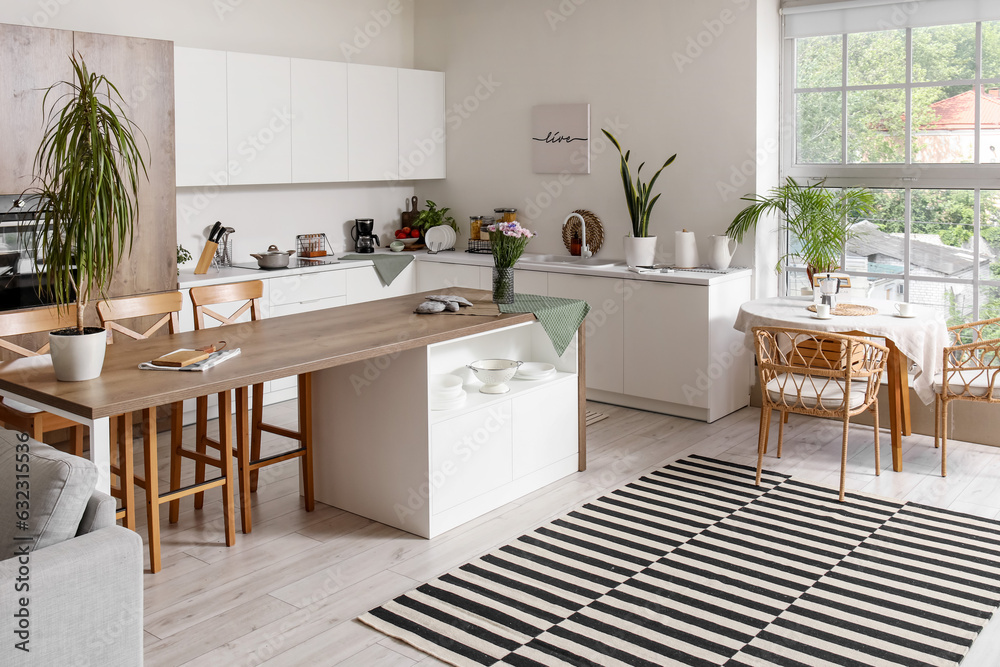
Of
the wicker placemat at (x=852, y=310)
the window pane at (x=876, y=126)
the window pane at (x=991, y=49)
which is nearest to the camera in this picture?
the wicker placemat at (x=852, y=310)

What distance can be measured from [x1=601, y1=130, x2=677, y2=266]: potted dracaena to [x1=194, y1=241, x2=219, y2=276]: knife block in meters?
2.58

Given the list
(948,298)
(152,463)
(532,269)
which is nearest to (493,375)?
(152,463)

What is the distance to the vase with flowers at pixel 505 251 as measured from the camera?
4180 millimetres

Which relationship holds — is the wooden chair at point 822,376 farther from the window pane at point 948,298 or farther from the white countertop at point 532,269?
the window pane at point 948,298

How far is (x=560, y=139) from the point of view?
20.9 ft

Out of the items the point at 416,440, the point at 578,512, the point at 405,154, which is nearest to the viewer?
the point at 416,440

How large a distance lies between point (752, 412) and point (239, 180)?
3.55 meters

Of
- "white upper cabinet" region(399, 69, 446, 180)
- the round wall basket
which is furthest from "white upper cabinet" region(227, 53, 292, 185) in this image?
the round wall basket

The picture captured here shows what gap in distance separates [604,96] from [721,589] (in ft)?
12.5

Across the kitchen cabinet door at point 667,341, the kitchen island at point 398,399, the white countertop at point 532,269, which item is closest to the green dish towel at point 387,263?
the white countertop at point 532,269

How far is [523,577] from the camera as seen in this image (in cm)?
338

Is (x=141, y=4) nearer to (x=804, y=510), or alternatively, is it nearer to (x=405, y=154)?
(x=405, y=154)

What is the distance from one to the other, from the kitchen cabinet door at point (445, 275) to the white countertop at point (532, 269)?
0.04 m

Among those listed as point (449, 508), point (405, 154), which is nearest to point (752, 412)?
point (449, 508)
